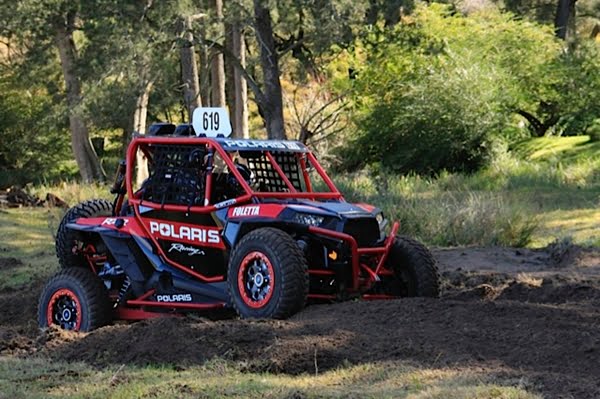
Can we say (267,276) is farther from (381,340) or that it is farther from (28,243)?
(28,243)

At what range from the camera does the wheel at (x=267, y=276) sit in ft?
31.2

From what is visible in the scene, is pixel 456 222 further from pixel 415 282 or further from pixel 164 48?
pixel 164 48

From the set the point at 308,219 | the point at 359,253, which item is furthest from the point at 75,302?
the point at 359,253

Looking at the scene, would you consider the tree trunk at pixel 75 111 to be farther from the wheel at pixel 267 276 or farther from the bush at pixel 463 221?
the wheel at pixel 267 276

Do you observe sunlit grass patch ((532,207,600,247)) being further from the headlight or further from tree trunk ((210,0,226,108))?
tree trunk ((210,0,226,108))

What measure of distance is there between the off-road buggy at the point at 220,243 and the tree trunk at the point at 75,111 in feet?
69.6

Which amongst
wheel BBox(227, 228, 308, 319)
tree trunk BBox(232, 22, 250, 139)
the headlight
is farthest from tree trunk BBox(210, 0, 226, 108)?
wheel BBox(227, 228, 308, 319)

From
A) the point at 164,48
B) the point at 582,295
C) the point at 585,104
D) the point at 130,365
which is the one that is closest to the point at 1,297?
the point at 130,365

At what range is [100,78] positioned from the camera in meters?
30.8

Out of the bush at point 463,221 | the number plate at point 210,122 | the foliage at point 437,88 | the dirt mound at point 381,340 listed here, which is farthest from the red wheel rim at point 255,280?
the foliage at point 437,88

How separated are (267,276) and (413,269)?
66.9 inches

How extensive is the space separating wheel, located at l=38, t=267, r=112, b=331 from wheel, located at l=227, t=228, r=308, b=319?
1524 mm

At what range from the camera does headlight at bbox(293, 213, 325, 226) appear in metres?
10.0

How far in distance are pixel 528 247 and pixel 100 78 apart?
680 inches
